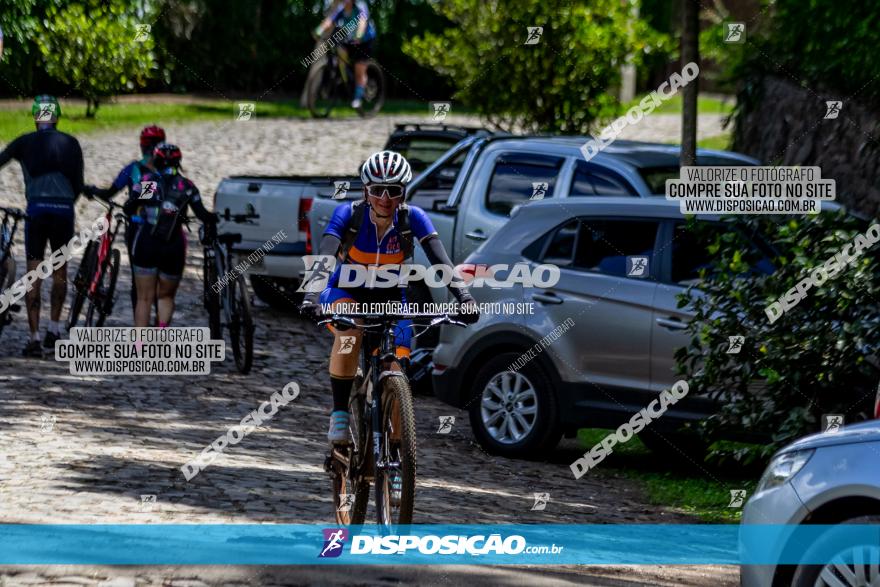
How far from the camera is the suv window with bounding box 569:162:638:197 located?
48.2 feet

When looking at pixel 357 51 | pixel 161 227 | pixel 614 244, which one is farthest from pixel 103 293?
pixel 357 51

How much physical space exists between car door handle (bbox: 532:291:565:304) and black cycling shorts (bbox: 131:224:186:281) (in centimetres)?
380

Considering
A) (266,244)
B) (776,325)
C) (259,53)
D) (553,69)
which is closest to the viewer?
(776,325)

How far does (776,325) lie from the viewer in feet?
34.9

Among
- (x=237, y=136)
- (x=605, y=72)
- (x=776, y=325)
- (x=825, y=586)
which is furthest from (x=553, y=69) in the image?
(x=825, y=586)

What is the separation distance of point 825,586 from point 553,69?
1645 centimetres

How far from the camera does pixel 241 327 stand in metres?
14.8

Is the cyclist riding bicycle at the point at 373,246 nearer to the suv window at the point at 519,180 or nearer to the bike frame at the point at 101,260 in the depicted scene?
the suv window at the point at 519,180

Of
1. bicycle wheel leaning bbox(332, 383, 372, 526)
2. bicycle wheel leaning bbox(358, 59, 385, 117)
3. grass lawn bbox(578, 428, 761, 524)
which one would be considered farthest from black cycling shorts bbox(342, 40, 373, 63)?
bicycle wheel leaning bbox(332, 383, 372, 526)

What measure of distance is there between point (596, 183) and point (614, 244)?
3.21m

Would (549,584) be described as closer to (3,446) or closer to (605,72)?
(3,446)

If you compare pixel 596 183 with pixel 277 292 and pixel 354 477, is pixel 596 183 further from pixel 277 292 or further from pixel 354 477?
pixel 354 477

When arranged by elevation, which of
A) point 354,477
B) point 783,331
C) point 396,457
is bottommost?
point 354,477

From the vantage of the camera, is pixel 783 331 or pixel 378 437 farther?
pixel 783 331
